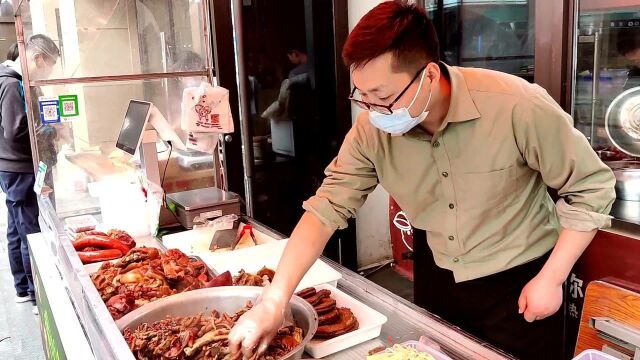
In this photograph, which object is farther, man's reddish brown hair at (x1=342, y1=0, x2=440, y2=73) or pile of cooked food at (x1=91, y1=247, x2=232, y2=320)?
pile of cooked food at (x1=91, y1=247, x2=232, y2=320)

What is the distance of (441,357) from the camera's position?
4.13ft

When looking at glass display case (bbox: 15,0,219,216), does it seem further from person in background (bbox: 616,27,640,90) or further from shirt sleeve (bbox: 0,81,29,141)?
person in background (bbox: 616,27,640,90)

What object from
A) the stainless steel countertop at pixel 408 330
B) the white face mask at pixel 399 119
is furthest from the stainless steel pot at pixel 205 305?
the white face mask at pixel 399 119

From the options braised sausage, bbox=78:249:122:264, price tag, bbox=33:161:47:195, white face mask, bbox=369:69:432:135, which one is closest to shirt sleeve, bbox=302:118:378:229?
white face mask, bbox=369:69:432:135

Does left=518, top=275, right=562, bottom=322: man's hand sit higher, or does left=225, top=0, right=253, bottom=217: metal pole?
left=225, top=0, right=253, bottom=217: metal pole

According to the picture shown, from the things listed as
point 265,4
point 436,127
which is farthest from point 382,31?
point 265,4

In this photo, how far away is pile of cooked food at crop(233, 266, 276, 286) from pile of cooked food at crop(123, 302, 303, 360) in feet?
0.89

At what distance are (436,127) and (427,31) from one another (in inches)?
12.3

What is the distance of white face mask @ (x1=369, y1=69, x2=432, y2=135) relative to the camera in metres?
1.54

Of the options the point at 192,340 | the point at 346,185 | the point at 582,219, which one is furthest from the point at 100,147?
the point at 582,219

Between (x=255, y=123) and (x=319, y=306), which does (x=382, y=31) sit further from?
(x=255, y=123)

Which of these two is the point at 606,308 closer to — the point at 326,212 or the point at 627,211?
the point at 627,211

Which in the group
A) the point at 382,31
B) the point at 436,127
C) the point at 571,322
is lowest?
the point at 571,322

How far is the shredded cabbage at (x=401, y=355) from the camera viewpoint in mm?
1225
